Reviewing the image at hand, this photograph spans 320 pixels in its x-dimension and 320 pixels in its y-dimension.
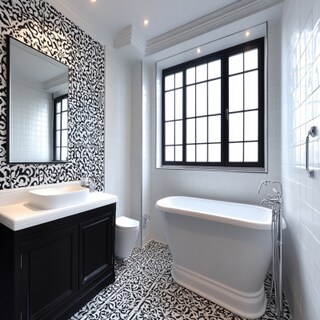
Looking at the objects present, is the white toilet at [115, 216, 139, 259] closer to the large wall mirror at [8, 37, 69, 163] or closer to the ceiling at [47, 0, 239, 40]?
the large wall mirror at [8, 37, 69, 163]

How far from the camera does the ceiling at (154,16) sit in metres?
1.90

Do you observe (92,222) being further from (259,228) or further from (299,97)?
(299,97)

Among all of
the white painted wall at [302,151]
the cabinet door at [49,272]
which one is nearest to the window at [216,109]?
the white painted wall at [302,151]

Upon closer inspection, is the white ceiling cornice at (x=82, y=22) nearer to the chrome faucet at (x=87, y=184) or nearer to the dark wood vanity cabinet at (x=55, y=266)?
the chrome faucet at (x=87, y=184)

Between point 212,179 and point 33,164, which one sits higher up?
point 33,164

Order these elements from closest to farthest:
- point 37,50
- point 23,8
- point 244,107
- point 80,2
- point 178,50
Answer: point 23,8, point 37,50, point 80,2, point 244,107, point 178,50

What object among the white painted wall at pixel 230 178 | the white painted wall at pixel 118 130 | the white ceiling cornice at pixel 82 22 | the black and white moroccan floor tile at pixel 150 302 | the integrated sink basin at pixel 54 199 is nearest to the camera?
the integrated sink basin at pixel 54 199

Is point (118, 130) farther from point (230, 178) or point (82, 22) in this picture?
point (230, 178)

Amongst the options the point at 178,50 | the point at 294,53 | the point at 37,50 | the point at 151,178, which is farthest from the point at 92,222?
the point at 178,50

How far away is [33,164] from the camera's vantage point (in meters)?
1.64

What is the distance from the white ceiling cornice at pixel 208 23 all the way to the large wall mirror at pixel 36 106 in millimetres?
1278

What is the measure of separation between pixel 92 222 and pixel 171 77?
96.3 inches

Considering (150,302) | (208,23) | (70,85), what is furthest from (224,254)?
(208,23)

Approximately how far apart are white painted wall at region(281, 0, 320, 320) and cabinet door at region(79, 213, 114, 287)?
1.57 meters
